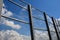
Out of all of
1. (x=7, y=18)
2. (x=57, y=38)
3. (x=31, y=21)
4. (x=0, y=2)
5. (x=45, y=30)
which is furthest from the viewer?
(x=57, y=38)

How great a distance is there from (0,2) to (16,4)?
4.76ft

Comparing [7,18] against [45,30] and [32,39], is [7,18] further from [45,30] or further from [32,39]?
[45,30]

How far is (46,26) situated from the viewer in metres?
4.22

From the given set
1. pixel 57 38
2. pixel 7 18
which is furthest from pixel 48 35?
pixel 7 18

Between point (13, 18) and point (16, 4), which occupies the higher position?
point (16, 4)

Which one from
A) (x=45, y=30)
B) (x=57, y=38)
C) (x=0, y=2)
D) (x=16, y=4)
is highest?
(x=16, y=4)

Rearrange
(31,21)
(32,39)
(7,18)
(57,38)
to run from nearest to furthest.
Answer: (7,18) → (32,39) → (31,21) → (57,38)

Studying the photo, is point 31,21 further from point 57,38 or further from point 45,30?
point 57,38

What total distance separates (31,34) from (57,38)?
90.1 inches

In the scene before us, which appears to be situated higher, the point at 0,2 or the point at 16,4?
the point at 16,4

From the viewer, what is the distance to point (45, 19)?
4316 millimetres

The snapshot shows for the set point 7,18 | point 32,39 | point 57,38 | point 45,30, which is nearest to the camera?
point 7,18

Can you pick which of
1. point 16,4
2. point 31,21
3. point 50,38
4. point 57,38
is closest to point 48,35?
point 50,38

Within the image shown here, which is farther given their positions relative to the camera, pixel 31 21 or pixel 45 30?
pixel 45 30
